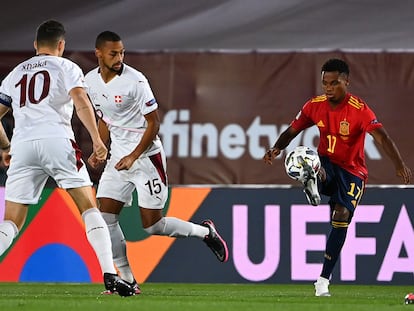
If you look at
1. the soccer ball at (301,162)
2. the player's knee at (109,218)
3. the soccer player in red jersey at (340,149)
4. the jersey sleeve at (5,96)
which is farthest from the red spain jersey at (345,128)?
the jersey sleeve at (5,96)

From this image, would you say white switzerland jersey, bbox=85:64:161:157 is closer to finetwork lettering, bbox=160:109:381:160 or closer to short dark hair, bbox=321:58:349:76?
short dark hair, bbox=321:58:349:76

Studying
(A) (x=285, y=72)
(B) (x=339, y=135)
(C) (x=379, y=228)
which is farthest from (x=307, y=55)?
(B) (x=339, y=135)

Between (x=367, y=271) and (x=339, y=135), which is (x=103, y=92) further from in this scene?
(x=367, y=271)

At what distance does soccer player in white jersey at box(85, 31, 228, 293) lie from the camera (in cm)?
823

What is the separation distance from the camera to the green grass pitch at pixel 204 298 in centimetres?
695

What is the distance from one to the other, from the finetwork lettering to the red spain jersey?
2721 millimetres

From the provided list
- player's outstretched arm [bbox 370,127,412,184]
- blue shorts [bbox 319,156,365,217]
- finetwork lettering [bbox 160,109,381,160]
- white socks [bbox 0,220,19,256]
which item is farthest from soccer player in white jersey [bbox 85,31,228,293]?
finetwork lettering [bbox 160,109,381,160]

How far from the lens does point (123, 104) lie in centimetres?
837

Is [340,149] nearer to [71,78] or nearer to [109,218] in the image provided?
[109,218]

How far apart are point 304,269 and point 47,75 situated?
4049 millimetres

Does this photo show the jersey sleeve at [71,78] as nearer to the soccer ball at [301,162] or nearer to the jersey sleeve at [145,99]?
the jersey sleeve at [145,99]

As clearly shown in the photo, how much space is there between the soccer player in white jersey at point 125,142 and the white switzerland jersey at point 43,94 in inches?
29.6

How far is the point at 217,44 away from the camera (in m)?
11.4

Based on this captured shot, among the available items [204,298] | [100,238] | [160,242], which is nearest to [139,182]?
[204,298]
